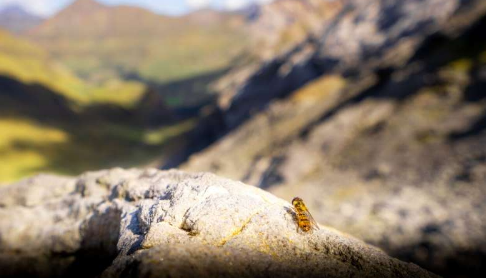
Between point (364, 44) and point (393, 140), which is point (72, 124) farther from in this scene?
point (393, 140)

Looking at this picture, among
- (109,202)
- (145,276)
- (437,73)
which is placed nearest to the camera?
(145,276)

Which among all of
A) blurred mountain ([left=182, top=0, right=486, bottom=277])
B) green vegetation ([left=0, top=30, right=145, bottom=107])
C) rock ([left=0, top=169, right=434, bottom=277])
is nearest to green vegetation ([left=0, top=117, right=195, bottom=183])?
green vegetation ([left=0, top=30, right=145, bottom=107])

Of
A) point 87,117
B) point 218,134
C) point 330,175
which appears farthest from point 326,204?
point 87,117

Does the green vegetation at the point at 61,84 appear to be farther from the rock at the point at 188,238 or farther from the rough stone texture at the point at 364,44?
the rock at the point at 188,238

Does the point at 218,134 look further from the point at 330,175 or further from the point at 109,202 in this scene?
the point at 109,202

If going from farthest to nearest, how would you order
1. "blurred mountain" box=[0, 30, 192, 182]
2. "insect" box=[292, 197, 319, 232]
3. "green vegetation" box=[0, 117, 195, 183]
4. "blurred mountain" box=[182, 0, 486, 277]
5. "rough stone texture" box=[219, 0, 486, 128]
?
"blurred mountain" box=[0, 30, 192, 182]
"green vegetation" box=[0, 117, 195, 183]
"rough stone texture" box=[219, 0, 486, 128]
"blurred mountain" box=[182, 0, 486, 277]
"insect" box=[292, 197, 319, 232]

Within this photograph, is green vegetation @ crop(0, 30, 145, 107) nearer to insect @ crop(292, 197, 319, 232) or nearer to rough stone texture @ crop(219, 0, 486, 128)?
rough stone texture @ crop(219, 0, 486, 128)
